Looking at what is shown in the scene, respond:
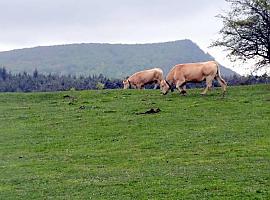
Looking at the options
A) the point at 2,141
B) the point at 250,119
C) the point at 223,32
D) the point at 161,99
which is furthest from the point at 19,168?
the point at 223,32

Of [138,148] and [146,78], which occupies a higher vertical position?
[146,78]

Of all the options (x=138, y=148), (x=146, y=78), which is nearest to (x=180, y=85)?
(x=146, y=78)

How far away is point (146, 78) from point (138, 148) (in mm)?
22618

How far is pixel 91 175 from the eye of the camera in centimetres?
1549

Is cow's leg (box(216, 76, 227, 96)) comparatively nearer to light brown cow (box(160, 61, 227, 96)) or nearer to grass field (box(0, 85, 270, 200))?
light brown cow (box(160, 61, 227, 96))

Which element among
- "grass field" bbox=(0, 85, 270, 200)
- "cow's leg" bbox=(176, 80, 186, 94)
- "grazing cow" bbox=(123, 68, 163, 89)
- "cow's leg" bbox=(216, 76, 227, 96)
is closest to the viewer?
"grass field" bbox=(0, 85, 270, 200)

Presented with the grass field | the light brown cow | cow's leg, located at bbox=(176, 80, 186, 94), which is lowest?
the grass field

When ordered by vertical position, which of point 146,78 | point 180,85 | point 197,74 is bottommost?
point 180,85

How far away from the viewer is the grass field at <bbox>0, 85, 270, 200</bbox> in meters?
13.7

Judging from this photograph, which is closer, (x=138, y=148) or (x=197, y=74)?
(x=138, y=148)

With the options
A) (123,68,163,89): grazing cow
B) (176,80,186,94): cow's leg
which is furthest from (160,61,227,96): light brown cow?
(123,68,163,89): grazing cow

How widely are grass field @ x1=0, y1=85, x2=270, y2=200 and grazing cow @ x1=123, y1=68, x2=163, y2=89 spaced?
9021mm

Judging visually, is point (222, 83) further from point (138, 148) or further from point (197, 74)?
point (138, 148)

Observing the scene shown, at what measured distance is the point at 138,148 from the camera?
19.2 metres
